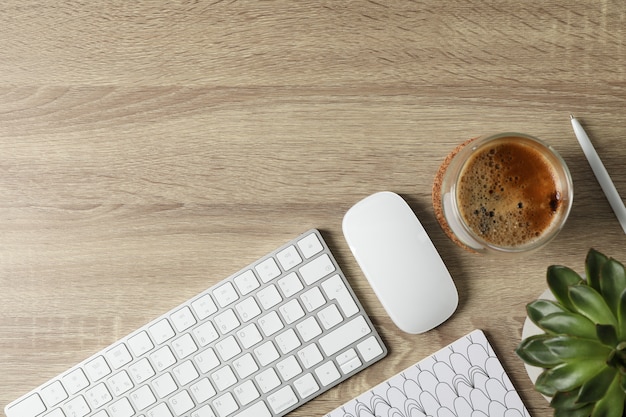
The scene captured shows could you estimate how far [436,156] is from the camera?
2.53ft

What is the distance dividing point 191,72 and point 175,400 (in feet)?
1.20

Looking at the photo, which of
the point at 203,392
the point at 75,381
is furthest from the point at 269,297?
the point at 75,381

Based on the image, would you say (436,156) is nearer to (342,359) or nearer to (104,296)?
(342,359)

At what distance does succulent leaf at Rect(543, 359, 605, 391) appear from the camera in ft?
1.95

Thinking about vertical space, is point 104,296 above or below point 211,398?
above

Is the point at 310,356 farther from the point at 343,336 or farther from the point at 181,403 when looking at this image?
the point at 181,403

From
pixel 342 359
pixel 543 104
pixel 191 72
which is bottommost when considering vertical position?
pixel 342 359

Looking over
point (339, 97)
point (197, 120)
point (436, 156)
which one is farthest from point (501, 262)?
point (197, 120)

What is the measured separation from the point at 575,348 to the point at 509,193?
187 mm

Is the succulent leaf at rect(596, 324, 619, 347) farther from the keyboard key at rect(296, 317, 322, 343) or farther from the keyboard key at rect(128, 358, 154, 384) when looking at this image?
the keyboard key at rect(128, 358, 154, 384)

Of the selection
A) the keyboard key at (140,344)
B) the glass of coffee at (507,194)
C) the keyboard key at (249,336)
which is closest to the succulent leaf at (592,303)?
the glass of coffee at (507,194)

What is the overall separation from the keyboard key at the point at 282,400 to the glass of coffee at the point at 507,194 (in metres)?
0.25

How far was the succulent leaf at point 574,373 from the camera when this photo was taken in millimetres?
596

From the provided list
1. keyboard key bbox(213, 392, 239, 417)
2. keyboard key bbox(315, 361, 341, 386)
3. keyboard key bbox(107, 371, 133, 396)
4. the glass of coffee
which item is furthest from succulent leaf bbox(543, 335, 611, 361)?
keyboard key bbox(107, 371, 133, 396)
